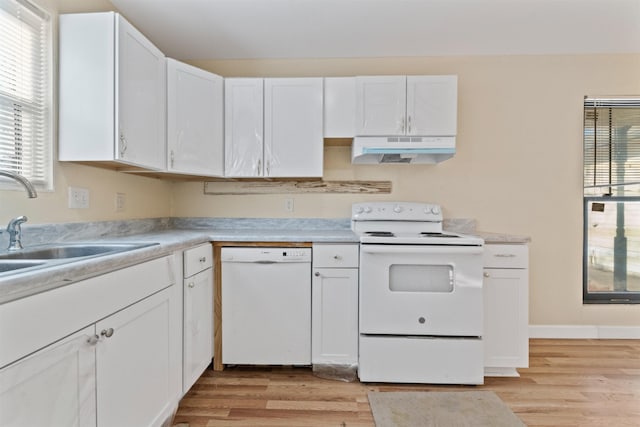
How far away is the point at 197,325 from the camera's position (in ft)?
6.32

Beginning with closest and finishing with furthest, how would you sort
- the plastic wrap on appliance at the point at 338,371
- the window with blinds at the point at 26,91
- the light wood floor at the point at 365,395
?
1. the window with blinds at the point at 26,91
2. the light wood floor at the point at 365,395
3. the plastic wrap on appliance at the point at 338,371

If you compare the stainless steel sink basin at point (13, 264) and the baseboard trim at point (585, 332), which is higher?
the stainless steel sink basin at point (13, 264)

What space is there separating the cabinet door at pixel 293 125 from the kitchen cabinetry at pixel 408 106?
1.08ft

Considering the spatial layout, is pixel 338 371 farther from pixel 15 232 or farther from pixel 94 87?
pixel 94 87

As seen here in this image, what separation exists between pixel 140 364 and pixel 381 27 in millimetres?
2478

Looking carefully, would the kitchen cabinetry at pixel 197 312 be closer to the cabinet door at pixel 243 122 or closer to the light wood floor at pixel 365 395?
the light wood floor at pixel 365 395

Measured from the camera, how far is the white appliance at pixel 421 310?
79.4 inches

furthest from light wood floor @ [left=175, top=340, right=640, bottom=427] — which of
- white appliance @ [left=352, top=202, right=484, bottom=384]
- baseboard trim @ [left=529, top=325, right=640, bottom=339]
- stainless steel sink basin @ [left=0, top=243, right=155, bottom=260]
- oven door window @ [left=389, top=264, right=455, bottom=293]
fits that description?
stainless steel sink basin @ [left=0, top=243, right=155, bottom=260]

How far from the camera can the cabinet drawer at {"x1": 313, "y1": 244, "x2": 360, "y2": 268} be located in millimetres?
2123

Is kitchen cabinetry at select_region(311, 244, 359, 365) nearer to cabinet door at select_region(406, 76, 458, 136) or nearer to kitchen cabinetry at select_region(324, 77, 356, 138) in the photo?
kitchen cabinetry at select_region(324, 77, 356, 138)

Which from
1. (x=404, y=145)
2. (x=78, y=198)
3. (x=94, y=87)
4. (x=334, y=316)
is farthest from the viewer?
(x=404, y=145)

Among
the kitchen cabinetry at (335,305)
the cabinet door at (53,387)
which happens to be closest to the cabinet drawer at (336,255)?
the kitchen cabinetry at (335,305)

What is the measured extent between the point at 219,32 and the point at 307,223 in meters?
1.59

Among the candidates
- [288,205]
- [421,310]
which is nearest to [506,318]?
[421,310]
